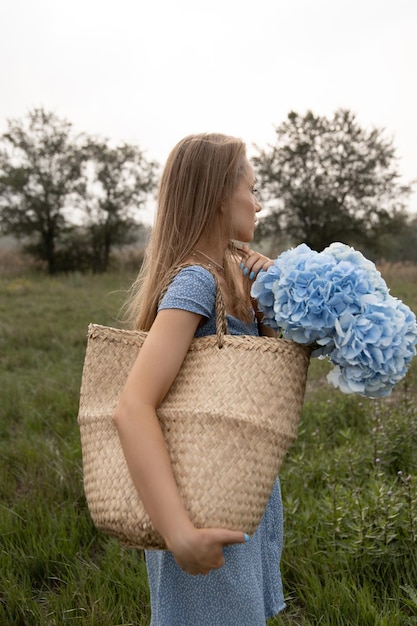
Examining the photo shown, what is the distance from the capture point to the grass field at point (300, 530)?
2271 mm

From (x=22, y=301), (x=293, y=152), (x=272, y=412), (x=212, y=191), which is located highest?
(x=293, y=152)

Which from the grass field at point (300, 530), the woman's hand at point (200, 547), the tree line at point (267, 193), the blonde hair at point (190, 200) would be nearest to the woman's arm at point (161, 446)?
the woman's hand at point (200, 547)

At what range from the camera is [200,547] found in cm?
117

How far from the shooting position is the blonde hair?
5.19ft

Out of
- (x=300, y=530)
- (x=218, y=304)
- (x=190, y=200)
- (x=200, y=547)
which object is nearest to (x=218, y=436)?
(x=200, y=547)

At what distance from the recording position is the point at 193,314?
4.57 feet

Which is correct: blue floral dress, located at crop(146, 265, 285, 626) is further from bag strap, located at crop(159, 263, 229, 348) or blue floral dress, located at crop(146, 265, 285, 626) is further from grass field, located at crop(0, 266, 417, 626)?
grass field, located at crop(0, 266, 417, 626)

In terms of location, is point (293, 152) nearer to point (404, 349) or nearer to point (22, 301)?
point (22, 301)

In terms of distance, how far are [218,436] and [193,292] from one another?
1.13ft

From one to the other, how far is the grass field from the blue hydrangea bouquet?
1.06 metres

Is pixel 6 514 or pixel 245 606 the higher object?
pixel 245 606

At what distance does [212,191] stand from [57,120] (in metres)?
25.1

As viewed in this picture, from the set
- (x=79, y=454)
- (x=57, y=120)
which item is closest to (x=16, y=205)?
(x=57, y=120)

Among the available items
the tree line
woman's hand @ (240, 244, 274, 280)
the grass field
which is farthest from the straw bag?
the tree line
